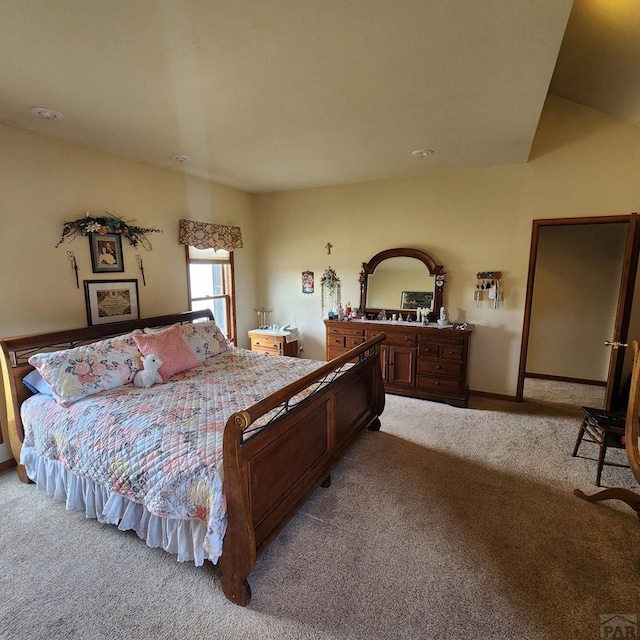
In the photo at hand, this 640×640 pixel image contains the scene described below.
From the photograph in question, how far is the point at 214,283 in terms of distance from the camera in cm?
493

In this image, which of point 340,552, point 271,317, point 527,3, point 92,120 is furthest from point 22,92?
point 271,317

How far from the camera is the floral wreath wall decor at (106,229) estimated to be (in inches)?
123

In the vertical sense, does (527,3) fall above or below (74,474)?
above

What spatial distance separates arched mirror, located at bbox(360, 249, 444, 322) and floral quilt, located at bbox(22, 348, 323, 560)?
2.16 m

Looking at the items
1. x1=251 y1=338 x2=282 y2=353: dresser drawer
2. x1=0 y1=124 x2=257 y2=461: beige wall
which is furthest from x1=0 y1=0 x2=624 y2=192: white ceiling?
x1=251 y1=338 x2=282 y2=353: dresser drawer

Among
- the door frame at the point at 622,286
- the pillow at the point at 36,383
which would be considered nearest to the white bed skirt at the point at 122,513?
the pillow at the point at 36,383

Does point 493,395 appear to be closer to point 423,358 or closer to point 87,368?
point 423,358

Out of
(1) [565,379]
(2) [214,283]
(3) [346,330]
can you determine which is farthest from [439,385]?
(2) [214,283]

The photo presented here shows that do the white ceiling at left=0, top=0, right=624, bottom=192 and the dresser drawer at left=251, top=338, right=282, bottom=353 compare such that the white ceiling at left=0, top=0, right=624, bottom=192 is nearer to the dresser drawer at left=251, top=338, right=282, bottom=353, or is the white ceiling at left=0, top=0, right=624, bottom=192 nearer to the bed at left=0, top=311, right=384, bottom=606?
the bed at left=0, top=311, right=384, bottom=606

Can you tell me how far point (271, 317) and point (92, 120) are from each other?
3447 millimetres

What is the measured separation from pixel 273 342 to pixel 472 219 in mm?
3000

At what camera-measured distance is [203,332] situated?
3766 mm

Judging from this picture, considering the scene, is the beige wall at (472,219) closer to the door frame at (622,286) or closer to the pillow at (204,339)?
the door frame at (622,286)

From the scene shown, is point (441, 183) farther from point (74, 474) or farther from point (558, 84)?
point (74, 474)
